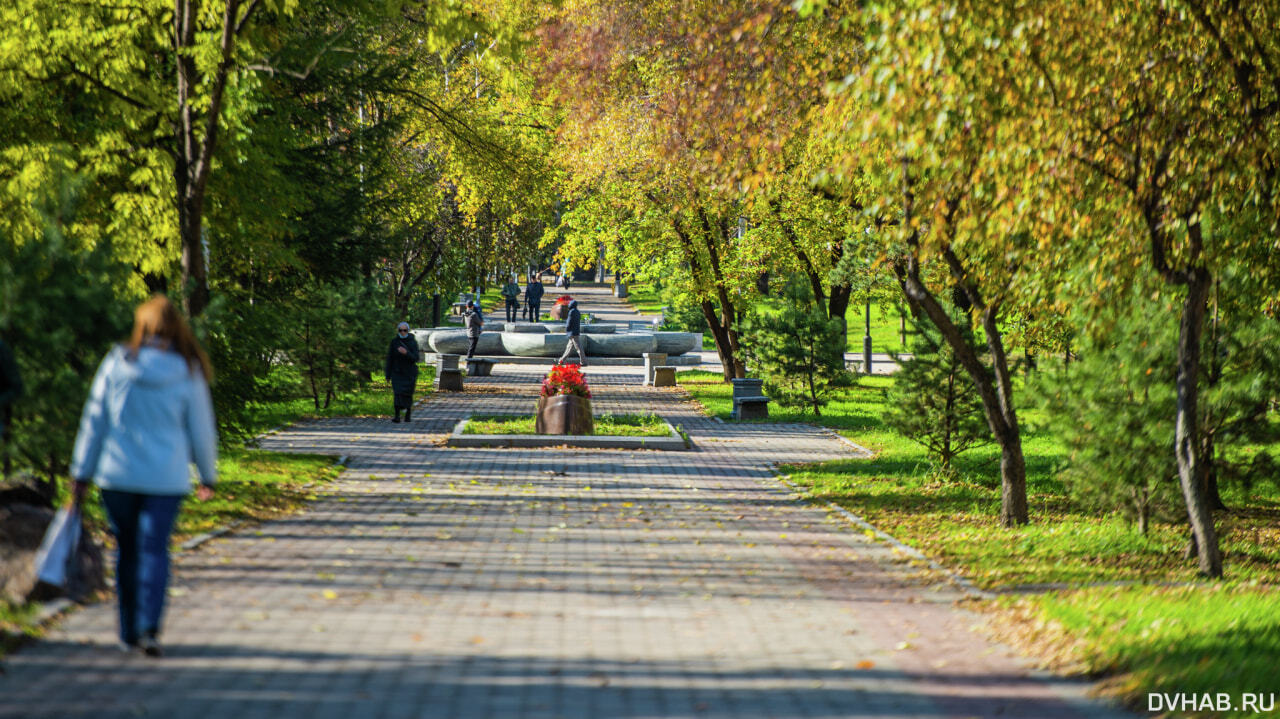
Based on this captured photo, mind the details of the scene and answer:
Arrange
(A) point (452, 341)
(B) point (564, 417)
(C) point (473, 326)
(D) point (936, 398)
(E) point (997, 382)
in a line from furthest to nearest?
(A) point (452, 341) < (C) point (473, 326) < (B) point (564, 417) < (D) point (936, 398) < (E) point (997, 382)

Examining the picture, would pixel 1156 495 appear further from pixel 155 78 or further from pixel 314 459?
pixel 155 78

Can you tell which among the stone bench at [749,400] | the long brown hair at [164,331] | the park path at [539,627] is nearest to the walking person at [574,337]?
the stone bench at [749,400]

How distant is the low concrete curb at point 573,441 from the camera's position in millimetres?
19078

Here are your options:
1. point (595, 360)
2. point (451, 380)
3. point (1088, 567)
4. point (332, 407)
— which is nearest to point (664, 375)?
point (595, 360)

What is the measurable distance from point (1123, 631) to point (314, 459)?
11.3 metres

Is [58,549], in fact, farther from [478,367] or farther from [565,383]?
[478,367]

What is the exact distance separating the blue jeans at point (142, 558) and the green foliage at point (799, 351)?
20233mm

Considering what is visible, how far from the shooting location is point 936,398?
1598 centimetres

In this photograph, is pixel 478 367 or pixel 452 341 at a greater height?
pixel 452 341

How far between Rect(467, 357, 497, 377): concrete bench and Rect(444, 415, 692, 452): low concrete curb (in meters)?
15.0

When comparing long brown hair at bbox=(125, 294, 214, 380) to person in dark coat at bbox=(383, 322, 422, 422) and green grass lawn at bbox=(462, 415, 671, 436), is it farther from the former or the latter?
person in dark coat at bbox=(383, 322, 422, 422)

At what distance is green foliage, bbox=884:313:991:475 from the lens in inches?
627

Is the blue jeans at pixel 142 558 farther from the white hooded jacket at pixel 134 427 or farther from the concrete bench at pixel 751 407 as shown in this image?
the concrete bench at pixel 751 407

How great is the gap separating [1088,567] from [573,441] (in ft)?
32.7
